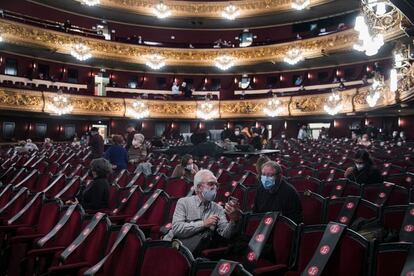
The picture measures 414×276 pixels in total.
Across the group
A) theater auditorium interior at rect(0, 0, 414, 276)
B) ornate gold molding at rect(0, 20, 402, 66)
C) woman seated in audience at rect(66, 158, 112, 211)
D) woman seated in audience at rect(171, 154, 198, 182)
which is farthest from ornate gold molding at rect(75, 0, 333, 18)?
woman seated in audience at rect(66, 158, 112, 211)

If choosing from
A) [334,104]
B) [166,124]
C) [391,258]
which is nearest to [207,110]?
[166,124]

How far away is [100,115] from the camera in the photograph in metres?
24.0

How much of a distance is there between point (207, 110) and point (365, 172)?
2086cm

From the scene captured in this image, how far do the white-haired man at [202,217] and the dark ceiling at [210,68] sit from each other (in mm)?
17019

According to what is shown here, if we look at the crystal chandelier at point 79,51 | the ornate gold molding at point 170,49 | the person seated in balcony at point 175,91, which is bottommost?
the person seated in balcony at point 175,91

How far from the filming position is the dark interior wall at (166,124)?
69.5 ft

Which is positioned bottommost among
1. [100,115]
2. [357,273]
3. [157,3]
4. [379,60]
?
[357,273]

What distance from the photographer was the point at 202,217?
350 centimetres

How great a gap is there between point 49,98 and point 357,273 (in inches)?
826

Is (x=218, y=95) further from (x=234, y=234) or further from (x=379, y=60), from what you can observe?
(x=234, y=234)

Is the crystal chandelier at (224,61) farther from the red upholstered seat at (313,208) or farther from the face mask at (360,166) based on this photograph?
the red upholstered seat at (313,208)

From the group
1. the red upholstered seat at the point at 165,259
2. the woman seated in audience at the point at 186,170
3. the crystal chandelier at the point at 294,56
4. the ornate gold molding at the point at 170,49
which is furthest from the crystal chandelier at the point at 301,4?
the red upholstered seat at the point at 165,259

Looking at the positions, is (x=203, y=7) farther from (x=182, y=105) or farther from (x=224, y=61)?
(x=182, y=105)

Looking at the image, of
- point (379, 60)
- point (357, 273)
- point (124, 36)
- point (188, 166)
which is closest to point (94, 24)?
point (124, 36)
